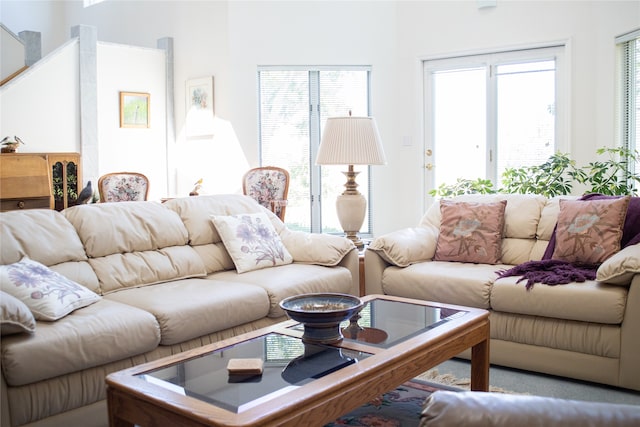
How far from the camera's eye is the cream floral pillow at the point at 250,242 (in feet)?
12.4

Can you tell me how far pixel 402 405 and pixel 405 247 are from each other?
128cm

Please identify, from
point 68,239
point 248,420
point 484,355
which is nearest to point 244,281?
point 68,239

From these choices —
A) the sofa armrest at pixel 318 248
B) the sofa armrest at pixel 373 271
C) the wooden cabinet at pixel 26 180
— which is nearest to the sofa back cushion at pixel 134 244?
the sofa armrest at pixel 318 248

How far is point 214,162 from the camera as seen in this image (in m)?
7.10

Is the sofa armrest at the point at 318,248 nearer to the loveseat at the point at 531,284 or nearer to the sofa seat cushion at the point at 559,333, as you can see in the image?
Result: the loveseat at the point at 531,284

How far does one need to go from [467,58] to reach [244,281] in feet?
12.8

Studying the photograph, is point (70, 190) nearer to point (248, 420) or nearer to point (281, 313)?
point (281, 313)

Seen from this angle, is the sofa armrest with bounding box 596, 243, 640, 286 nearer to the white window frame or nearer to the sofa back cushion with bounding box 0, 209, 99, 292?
the sofa back cushion with bounding box 0, 209, 99, 292

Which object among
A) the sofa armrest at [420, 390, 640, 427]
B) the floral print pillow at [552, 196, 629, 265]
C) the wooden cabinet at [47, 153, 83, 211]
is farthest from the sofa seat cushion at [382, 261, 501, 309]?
the wooden cabinet at [47, 153, 83, 211]

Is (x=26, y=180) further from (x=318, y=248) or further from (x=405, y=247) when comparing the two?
(x=405, y=247)

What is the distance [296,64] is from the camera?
6.75 meters

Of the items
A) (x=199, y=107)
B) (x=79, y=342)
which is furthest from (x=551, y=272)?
(x=199, y=107)

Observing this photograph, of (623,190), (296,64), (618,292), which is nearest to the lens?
(618,292)

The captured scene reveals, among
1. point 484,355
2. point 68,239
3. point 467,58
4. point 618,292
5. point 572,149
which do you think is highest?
point 467,58
